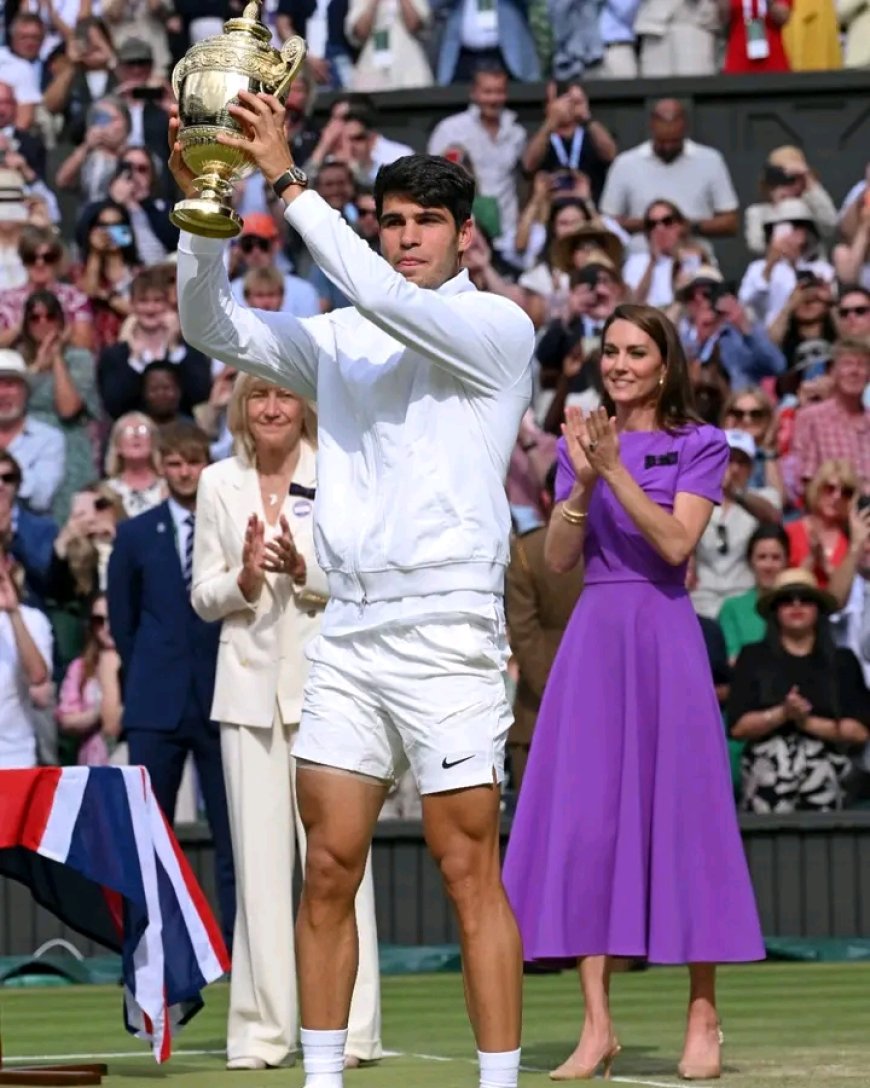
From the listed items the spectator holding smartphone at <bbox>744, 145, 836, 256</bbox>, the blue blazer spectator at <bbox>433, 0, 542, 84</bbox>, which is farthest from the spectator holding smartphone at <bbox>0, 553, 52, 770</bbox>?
the blue blazer spectator at <bbox>433, 0, 542, 84</bbox>

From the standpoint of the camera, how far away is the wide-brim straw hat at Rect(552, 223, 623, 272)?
15688 mm

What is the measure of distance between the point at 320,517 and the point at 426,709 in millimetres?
489

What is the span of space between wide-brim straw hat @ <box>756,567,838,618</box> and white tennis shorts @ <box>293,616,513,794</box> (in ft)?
21.5

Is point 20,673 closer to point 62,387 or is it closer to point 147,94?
point 62,387

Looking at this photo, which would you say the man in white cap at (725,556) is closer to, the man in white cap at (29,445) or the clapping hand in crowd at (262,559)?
the man in white cap at (29,445)

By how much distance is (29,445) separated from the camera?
14.5m

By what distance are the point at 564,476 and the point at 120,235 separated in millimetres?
8981

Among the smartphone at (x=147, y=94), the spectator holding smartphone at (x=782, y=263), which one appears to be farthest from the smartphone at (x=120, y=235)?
the spectator holding smartphone at (x=782, y=263)

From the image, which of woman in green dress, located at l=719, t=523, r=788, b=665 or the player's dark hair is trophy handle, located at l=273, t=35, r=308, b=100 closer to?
the player's dark hair

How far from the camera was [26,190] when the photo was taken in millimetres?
16953

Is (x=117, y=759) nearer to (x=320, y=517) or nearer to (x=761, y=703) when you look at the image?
(x=761, y=703)

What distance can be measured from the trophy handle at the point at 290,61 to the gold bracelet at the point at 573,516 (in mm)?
2026

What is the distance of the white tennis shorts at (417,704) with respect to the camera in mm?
5684

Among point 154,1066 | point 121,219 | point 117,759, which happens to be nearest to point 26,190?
point 121,219
